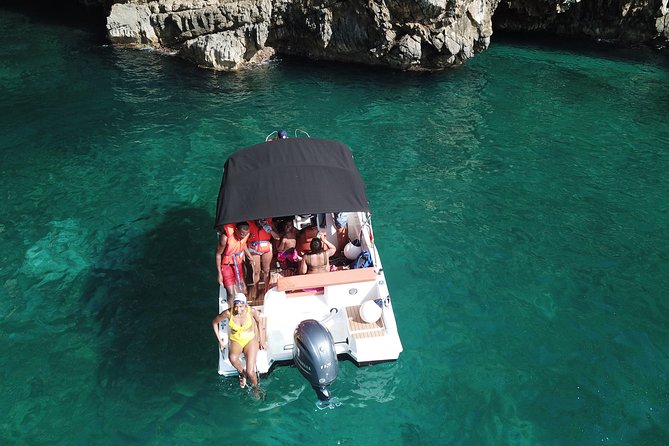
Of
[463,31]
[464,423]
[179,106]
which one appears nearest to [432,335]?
[464,423]

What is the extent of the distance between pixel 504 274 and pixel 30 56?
24050 mm

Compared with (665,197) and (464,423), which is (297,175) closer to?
(464,423)

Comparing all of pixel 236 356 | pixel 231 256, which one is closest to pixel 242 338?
pixel 236 356

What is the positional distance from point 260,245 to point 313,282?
1.60 meters

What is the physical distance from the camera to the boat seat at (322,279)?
9242 millimetres

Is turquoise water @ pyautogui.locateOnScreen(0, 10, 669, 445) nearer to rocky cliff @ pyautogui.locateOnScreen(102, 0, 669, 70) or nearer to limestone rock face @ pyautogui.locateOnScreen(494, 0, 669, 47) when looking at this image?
rocky cliff @ pyautogui.locateOnScreen(102, 0, 669, 70)

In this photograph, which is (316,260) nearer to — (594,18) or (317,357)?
(317,357)

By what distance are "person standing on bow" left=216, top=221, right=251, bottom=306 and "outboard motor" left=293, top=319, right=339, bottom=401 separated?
2278 mm

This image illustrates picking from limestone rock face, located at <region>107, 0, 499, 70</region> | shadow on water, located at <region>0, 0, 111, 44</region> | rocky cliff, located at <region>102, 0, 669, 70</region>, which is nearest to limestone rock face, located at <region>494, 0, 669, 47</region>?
rocky cliff, located at <region>102, 0, 669, 70</region>

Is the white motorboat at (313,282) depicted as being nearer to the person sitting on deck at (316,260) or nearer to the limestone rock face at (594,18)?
the person sitting on deck at (316,260)

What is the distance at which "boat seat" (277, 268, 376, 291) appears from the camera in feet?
30.3

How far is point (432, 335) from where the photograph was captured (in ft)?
34.6

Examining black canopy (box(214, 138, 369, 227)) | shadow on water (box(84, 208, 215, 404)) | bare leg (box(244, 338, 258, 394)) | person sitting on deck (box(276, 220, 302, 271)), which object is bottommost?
shadow on water (box(84, 208, 215, 404))

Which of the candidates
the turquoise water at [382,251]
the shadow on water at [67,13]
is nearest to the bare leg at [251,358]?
the turquoise water at [382,251]
